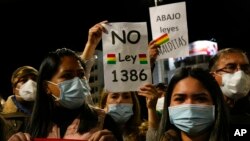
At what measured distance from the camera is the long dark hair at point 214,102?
9.34ft

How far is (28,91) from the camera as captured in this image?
4.17 metres

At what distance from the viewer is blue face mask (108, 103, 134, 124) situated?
3.94 meters

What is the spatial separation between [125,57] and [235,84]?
87cm

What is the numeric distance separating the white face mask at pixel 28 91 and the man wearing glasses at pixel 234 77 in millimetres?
1687

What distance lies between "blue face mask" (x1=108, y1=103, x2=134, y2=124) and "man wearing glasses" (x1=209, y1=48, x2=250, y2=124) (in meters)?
0.85

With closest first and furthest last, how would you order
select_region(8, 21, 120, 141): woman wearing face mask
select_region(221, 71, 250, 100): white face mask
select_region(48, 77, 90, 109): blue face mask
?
select_region(8, 21, 120, 141): woman wearing face mask, select_region(48, 77, 90, 109): blue face mask, select_region(221, 71, 250, 100): white face mask

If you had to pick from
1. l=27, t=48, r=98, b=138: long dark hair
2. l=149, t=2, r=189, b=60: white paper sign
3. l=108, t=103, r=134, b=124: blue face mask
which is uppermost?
l=149, t=2, r=189, b=60: white paper sign

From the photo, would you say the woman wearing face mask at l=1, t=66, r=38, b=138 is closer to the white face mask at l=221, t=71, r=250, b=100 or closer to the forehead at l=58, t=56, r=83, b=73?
the forehead at l=58, t=56, r=83, b=73

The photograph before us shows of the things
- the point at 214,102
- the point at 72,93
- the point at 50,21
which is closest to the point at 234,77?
the point at 214,102

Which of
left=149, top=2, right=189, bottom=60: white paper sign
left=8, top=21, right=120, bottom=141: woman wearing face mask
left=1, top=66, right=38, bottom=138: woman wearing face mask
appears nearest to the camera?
left=8, top=21, right=120, bottom=141: woman wearing face mask

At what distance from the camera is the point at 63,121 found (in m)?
3.18

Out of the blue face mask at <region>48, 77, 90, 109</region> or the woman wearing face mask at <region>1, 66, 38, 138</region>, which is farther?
the woman wearing face mask at <region>1, 66, 38, 138</region>

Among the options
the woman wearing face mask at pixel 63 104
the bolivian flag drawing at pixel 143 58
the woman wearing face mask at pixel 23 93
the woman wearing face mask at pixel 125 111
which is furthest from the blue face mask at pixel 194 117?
the woman wearing face mask at pixel 23 93

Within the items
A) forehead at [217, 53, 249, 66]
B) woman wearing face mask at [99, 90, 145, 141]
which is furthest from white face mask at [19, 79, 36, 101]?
forehead at [217, 53, 249, 66]
